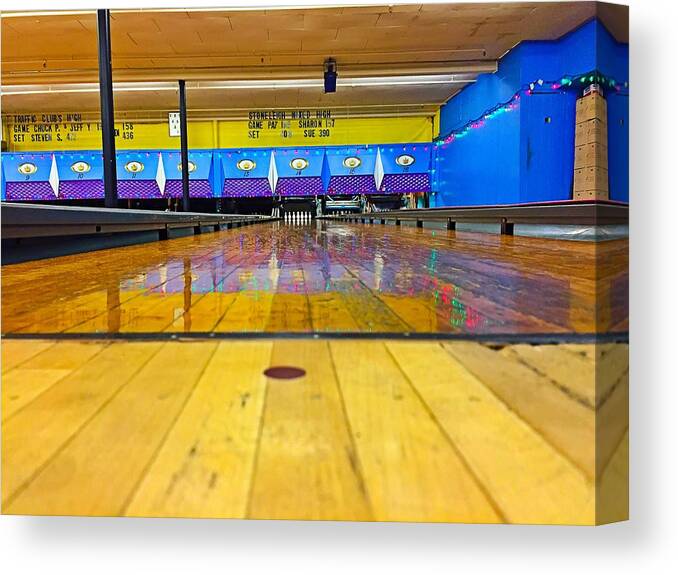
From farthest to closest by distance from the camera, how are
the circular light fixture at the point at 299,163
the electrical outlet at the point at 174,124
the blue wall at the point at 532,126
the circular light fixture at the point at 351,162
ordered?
1. the circular light fixture at the point at 299,163
2. the circular light fixture at the point at 351,162
3. the electrical outlet at the point at 174,124
4. the blue wall at the point at 532,126

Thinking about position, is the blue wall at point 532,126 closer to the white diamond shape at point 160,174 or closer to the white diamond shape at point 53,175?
the white diamond shape at point 160,174

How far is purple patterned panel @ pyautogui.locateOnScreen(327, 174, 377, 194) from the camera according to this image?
12188mm

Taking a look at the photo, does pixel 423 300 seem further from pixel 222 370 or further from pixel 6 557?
pixel 6 557

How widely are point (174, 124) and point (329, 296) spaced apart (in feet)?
27.8

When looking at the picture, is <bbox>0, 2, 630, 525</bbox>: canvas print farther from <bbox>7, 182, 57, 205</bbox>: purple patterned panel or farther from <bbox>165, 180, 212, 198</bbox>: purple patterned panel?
<bbox>7, 182, 57, 205</bbox>: purple patterned panel

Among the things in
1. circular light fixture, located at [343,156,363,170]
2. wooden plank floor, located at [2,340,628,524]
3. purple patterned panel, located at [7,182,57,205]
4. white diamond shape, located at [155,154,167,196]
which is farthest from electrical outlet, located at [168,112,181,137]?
wooden plank floor, located at [2,340,628,524]

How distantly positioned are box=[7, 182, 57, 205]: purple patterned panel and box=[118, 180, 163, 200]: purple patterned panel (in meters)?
1.41

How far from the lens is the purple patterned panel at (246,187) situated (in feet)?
40.3

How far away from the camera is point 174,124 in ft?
29.9

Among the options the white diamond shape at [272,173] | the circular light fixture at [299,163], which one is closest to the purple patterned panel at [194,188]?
the white diamond shape at [272,173]

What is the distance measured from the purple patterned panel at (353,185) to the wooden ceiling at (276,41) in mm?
2738

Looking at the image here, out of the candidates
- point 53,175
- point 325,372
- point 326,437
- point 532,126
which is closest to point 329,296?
point 325,372

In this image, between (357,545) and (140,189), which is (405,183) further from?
(357,545)

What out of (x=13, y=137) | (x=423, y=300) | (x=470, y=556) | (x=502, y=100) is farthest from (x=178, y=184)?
(x=470, y=556)
